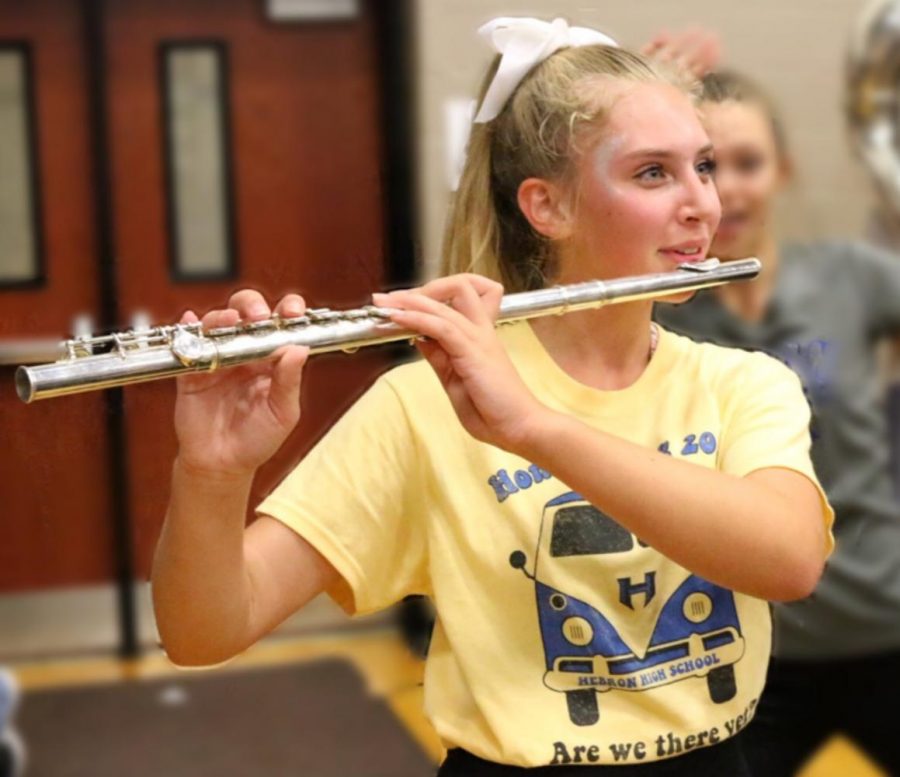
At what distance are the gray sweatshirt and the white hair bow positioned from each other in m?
0.52

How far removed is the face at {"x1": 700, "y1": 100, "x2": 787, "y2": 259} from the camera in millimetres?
1024

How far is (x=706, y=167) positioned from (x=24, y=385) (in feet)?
1.47

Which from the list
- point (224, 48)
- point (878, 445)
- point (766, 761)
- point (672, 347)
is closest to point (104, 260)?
point (672, 347)

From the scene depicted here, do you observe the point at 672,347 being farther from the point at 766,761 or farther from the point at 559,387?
the point at 766,761

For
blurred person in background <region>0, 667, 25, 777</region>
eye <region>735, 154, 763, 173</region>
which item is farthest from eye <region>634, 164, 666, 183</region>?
blurred person in background <region>0, 667, 25, 777</region>

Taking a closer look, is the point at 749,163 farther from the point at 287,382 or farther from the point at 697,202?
the point at 287,382

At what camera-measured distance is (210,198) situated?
2701mm

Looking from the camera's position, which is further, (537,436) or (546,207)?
(546,207)

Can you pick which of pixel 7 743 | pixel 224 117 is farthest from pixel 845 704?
pixel 224 117

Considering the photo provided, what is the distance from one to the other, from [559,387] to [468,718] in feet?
0.72

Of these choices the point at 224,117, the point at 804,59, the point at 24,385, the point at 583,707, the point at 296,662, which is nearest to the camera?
the point at 24,385

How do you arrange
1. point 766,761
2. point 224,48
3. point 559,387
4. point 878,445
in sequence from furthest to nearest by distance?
1. point 224,48
2. point 878,445
3. point 766,761
4. point 559,387

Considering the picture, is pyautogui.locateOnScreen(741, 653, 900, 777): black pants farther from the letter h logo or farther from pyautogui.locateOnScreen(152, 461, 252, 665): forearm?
pyautogui.locateOnScreen(152, 461, 252, 665): forearm

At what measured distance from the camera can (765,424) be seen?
902 millimetres
